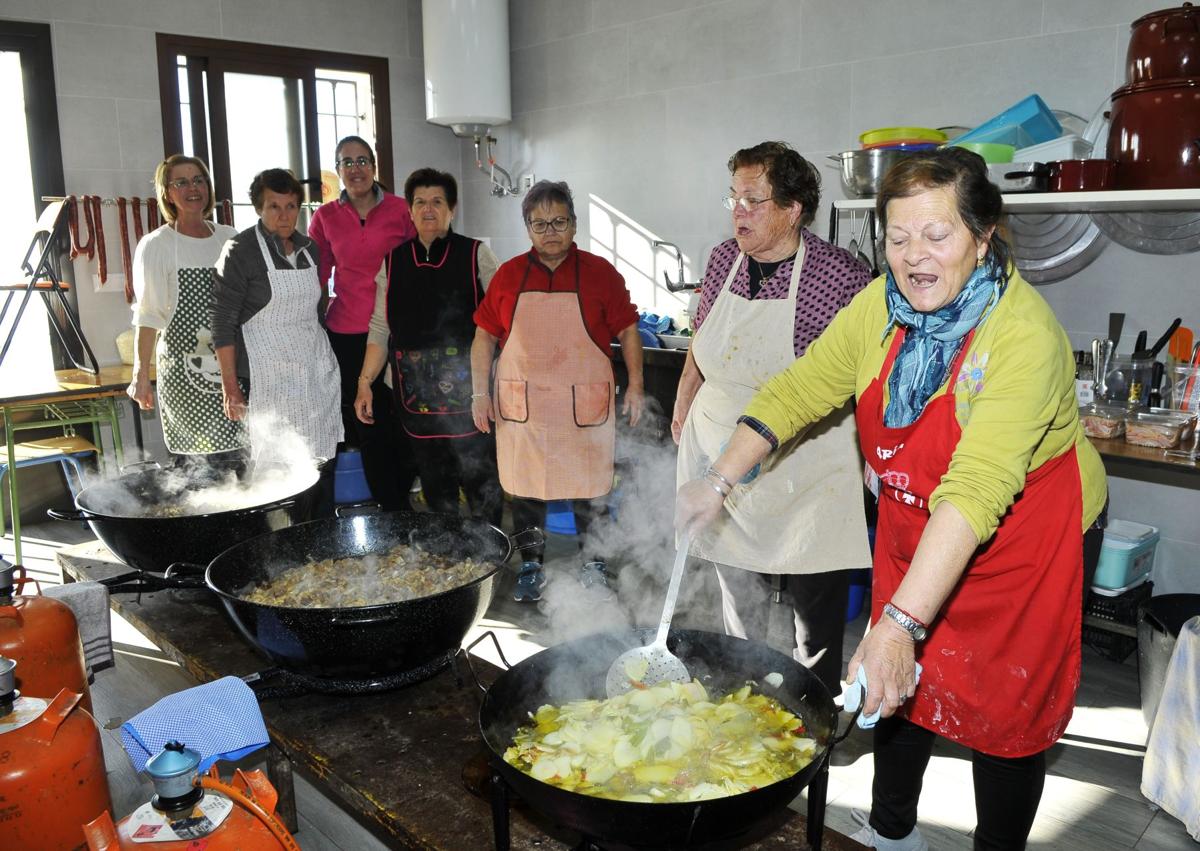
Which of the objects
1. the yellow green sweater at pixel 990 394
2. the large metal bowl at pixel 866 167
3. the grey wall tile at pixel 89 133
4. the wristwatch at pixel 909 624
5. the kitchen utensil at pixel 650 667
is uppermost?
the grey wall tile at pixel 89 133

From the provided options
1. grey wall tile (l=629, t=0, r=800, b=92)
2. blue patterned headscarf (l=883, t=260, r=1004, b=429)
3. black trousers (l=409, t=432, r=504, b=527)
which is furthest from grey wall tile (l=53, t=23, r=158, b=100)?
blue patterned headscarf (l=883, t=260, r=1004, b=429)

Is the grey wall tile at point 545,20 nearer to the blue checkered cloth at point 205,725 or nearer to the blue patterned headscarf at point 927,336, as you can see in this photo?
the blue patterned headscarf at point 927,336

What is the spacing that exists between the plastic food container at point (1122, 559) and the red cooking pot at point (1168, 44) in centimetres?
153

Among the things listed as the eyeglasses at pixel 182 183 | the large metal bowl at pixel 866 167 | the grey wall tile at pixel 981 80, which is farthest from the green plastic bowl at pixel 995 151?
the eyeglasses at pixel 182 183

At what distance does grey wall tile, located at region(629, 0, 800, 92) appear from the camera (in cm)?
441

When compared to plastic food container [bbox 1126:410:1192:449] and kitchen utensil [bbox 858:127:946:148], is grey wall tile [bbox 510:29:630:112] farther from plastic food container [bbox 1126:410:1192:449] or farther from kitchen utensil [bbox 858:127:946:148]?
plastic food container [bbox 1126:410:1192:449]

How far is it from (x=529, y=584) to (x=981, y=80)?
279 centimetres

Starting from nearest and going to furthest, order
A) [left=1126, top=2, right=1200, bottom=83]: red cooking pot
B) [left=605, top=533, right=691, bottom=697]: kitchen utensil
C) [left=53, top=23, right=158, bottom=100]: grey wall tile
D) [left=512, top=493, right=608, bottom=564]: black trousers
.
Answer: [left=605, top=533, right=691, bottom=697]: kitchen utensil → [left=1126, top=2, right=1200, bottom=83]: red cooking pot → [left=512, top=493, right=608, bottom=564]: black trousers → [left=53, top=23, right=158, bottom=100]: grey wall tile

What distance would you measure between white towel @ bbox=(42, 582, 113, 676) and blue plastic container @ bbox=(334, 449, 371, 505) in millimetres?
2266

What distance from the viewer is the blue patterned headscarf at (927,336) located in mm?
1470

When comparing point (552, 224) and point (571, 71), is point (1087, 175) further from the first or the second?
point (571, 71)

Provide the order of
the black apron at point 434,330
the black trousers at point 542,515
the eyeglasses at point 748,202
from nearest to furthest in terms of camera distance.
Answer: the eyeglasses at point 748,202, the black apron at point 434,330, the black trousers at point 542,515

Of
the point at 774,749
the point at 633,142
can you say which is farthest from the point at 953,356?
the point at 633,142

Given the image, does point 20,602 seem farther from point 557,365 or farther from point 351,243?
point 351,243
